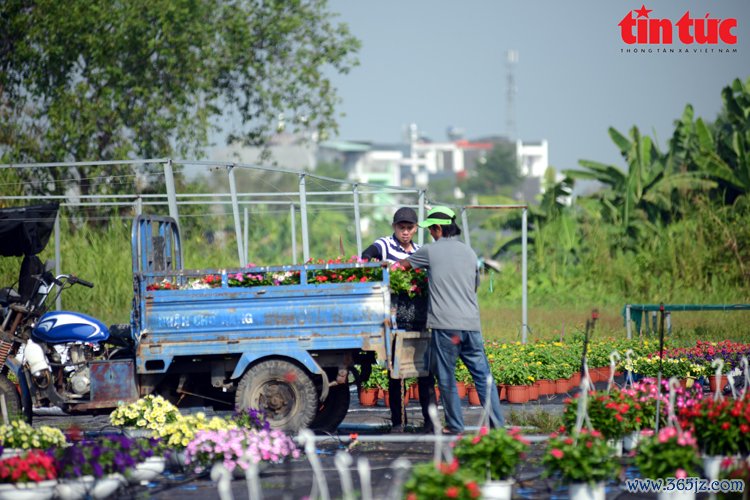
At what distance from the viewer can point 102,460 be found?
24.0ft

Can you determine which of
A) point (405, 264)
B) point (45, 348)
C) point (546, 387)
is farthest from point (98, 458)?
point (546, 387)

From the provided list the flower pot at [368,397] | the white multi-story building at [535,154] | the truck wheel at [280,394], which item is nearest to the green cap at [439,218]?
the truck wheel at [280,394]

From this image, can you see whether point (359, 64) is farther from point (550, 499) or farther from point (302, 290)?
point (550, 499)

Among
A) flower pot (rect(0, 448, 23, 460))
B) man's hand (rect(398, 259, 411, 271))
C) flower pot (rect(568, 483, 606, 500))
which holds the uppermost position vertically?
man's hand (rect(398, 259, 411, 271))

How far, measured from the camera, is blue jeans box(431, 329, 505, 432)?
9586 mm

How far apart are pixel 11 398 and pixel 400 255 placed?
3.82 m

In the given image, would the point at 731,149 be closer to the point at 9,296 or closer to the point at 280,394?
the point at 280,394

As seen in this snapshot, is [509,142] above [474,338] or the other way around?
above

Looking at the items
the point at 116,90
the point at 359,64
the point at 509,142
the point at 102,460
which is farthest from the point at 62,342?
the point at 509,142

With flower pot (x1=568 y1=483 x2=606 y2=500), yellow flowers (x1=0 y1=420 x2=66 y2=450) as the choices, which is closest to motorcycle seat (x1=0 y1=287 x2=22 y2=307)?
yellow flowers (x1=0 y1=420 x2=66 y2=450)

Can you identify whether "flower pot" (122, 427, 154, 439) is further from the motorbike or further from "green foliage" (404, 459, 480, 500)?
"green foliage" (404, 459, 480, 500)

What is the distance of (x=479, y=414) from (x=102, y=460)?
17.5ft

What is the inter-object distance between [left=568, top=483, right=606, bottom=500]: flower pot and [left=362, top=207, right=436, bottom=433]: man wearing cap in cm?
371

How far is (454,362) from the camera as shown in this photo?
31.6ft
